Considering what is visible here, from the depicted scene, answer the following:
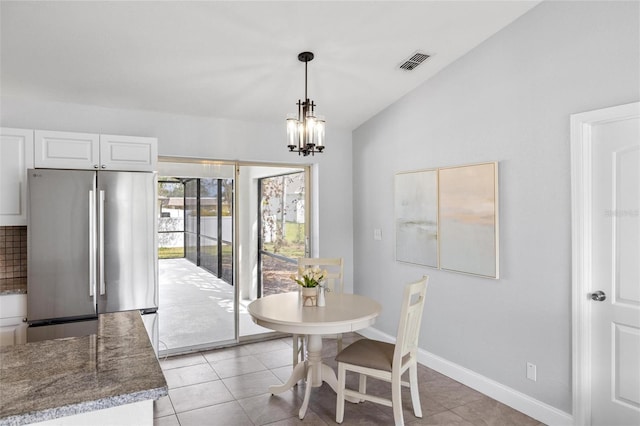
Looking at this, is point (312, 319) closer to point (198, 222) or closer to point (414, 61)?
point (198, 222)

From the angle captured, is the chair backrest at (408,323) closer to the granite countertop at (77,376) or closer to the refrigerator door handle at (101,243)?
the granite countertop at (77,376)

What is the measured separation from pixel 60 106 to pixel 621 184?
449 cm

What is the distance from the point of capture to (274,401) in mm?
3250

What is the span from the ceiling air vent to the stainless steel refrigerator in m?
2.42

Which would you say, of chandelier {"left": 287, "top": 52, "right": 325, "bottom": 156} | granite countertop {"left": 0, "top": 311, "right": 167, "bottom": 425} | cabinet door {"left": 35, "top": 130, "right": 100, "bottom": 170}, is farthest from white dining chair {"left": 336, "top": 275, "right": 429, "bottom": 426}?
cabinet door {"left": 35, "top": 130, "right": 100, "bottom": 170}

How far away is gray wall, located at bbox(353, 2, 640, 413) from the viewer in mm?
2678

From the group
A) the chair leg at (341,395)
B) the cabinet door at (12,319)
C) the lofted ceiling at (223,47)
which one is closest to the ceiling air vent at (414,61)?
→ the lofted ceiling at (223,47)

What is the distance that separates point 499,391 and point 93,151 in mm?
3866

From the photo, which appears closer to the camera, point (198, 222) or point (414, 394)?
point (414, 394)

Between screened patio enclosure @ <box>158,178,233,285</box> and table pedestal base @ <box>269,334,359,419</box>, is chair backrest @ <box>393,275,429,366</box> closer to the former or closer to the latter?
table pedestal base @ <box>269,334,359,419</box>

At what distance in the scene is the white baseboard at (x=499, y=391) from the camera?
2.86 m

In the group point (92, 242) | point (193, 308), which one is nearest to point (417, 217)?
point (193, 308)

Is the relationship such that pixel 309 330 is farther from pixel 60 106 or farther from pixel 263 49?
pixel 60 106

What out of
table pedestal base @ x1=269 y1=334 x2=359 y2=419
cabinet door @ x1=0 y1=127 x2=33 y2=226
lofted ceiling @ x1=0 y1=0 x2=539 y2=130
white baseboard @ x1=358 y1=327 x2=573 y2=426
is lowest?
white baseboard @ x1=358 y1=327 x2=573 y2=426
